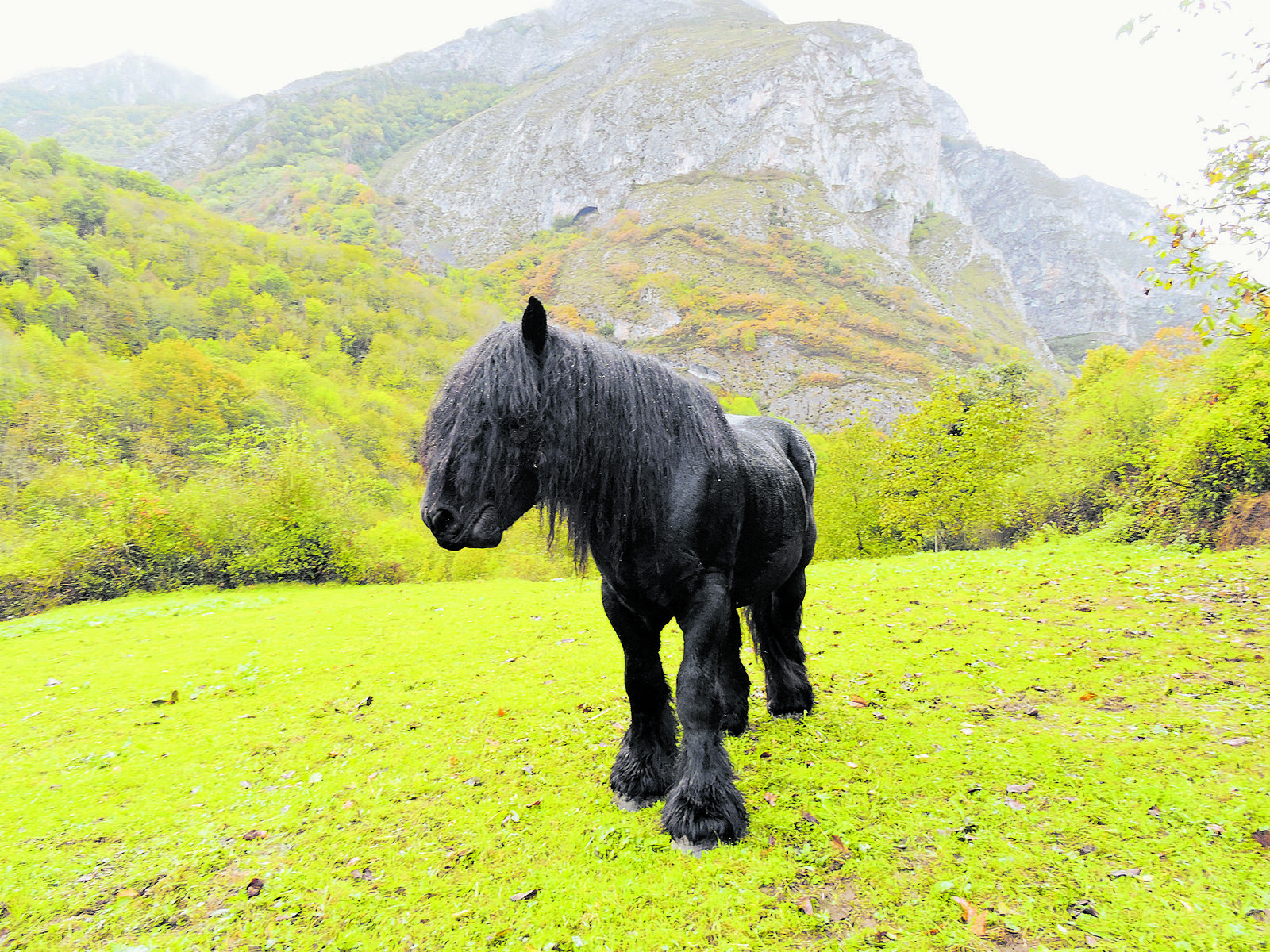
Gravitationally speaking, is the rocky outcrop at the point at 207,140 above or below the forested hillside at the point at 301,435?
above

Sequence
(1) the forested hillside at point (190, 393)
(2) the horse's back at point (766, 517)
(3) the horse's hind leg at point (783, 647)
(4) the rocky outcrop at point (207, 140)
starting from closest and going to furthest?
(2) the horse's back at point (766, 517) → (3) the horse's hind leg at point (783, 647) → (1) the forested hillside at point (190, 393) → (4) the rocky outcrop at point (207, 140)

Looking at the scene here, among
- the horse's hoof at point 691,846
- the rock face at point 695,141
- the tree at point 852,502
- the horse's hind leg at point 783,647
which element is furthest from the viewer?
the rock face at point 695,141

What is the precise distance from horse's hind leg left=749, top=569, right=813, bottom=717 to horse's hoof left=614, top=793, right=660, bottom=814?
4.84ft

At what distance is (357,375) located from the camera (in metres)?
40.5

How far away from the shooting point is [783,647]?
176 inches

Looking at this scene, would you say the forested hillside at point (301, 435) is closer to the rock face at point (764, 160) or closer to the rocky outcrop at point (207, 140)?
the rock face at point (764, 160)

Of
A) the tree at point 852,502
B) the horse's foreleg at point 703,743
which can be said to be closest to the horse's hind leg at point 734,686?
the horse's foreleg at point 703,743

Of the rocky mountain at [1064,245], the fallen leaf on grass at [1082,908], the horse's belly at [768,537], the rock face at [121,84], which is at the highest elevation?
the rock face at [121,84]

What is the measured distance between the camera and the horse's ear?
256 centimetres

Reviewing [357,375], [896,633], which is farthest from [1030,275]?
[896,633]

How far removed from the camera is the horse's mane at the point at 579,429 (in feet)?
8.20

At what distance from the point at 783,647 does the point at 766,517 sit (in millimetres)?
1644

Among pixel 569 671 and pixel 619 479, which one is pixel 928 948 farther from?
pixel 569 671

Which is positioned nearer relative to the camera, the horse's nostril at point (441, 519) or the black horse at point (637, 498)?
the horse's nostril at point (441, 519)
